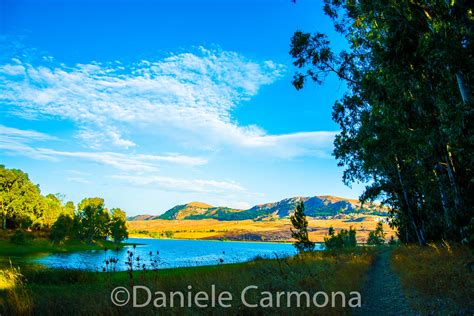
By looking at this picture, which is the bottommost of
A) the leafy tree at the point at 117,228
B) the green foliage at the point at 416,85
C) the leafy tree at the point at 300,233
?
the leafy tree at the point at 117,228

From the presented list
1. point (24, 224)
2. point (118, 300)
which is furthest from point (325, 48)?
point (24, 224)

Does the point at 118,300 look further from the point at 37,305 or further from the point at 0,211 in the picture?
the point at 0,211

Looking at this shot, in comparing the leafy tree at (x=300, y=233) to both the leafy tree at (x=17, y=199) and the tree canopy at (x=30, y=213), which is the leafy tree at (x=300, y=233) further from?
the leafy tree at (x=17, y=199)

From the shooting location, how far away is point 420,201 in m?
34.3

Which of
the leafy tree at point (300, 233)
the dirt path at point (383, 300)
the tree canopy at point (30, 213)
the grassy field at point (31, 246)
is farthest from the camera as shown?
the tree canopy at point (30, 213)

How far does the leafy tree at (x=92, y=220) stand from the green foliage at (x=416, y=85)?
114 metres

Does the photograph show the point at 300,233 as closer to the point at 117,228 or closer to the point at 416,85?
the point at 416,85

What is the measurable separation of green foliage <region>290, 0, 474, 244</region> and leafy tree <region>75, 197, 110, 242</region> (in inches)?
4484

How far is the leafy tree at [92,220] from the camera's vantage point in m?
116

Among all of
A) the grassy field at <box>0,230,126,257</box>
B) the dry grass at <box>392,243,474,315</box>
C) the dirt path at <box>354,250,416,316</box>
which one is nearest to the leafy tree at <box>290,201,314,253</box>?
the dry grass at <box>392,243,474,315</box>

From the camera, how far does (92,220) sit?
394 ft

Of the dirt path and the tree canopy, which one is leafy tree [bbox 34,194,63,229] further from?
the dirt path

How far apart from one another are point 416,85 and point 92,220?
413 ft

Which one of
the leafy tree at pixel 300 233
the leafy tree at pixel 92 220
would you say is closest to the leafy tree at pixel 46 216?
the leafy tree at pixel 92 220
